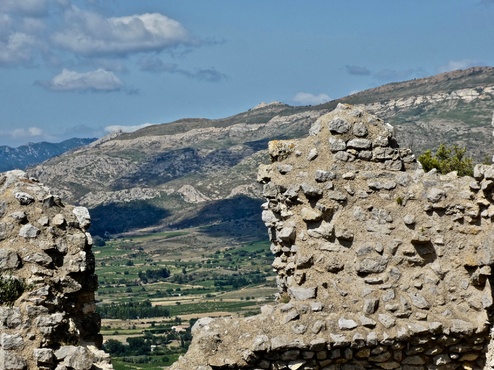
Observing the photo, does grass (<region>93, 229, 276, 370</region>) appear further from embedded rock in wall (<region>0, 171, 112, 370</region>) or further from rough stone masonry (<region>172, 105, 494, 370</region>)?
embedded rock in wall (<region>0, 171, 112, 370</region>)

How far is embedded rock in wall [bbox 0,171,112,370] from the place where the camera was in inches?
400

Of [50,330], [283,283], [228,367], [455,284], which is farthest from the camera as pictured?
[283,283]

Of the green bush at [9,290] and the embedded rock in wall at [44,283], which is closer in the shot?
the embedded rock in wall at [44,283]

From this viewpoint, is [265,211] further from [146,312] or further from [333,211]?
[146,312]

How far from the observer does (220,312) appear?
88438 mm

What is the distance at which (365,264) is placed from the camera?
1185 cm

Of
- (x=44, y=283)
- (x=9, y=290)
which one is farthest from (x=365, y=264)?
(x=9, y=290)

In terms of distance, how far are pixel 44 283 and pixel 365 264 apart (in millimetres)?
4758

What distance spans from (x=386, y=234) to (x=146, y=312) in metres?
85.6

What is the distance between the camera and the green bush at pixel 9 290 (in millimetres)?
10336

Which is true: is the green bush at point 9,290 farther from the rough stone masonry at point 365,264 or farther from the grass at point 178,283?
the grass at point 178,283

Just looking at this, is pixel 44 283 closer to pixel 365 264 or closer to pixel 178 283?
pixel 365 264

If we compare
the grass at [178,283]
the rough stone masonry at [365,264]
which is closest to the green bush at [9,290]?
the rough stone masonry at [365,264]

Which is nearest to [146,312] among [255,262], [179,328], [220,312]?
[220,312]
